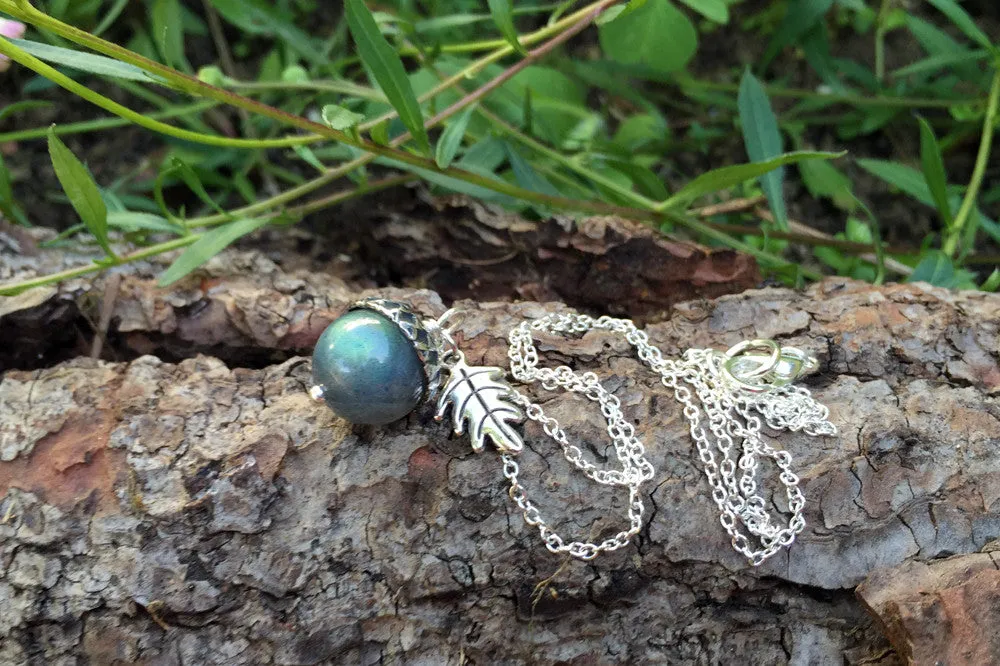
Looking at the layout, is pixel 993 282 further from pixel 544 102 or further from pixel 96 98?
pixel 96 98

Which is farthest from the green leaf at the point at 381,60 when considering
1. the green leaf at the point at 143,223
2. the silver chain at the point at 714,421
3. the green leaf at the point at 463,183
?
the green leaf at the point at 143,223

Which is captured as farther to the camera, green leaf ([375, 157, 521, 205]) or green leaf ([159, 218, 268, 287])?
green leaf ([375, 157, 521, 205])

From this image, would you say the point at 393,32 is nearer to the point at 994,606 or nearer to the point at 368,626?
the point at 368,626

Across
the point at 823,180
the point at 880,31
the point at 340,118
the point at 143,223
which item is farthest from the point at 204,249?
the point at 880,31

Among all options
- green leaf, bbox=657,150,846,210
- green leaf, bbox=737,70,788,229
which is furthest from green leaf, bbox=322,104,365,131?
green leaf, bbox=737,70,788,229

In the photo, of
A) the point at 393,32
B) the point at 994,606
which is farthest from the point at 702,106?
the point at 994,606

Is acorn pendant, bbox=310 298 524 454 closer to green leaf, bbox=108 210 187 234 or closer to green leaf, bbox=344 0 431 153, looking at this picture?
green leaf, bbox=344 0 431 153
